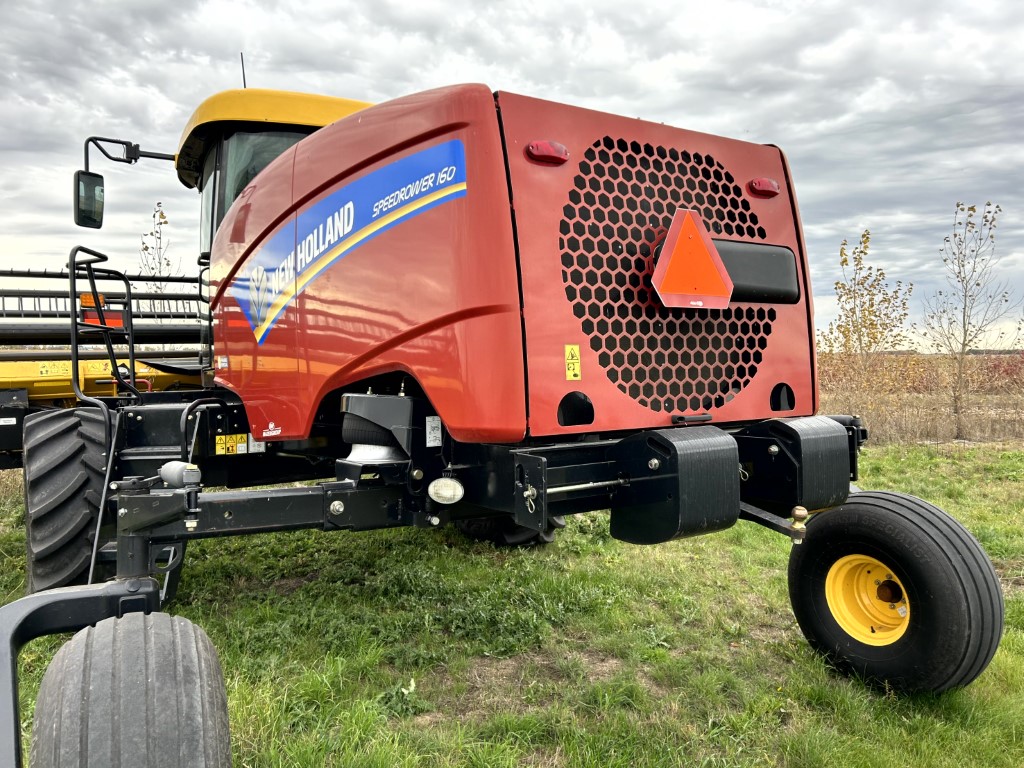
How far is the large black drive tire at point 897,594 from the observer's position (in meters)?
2.78

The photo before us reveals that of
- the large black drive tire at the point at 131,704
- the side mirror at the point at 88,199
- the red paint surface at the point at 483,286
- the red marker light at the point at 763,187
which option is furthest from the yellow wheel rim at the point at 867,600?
the side mirror at the point at 88,199

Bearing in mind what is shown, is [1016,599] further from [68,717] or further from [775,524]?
[68,717]

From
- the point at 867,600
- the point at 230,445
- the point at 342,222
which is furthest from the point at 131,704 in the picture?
the point at 867,600

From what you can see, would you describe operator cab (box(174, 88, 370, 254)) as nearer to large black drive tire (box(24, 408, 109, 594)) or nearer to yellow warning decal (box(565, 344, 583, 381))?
large black drive tire (box(24, 408, 109, 594))

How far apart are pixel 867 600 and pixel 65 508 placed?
11.4 ft

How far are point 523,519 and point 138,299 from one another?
424 cm

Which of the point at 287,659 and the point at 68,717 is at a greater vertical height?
the point at 68,717

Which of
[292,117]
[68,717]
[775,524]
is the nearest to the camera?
[68,717]

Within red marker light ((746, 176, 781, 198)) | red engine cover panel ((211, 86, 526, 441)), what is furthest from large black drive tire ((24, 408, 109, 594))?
red marker light ((746, 176, 781, 198))

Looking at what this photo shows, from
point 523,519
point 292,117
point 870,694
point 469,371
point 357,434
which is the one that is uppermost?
point 292,117

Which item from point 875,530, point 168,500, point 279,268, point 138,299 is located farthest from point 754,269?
point 138,299

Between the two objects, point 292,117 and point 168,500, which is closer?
point 168,500

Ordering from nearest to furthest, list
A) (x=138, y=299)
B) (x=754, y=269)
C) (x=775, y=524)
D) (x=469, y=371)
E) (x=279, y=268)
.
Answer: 1. (x=469, y=371)
2. (x=775, y=524)
3. (x=754, y=269)
4. (x=279, y=268)
5. (x=138, y=299)

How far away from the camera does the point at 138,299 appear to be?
17.8 feet
